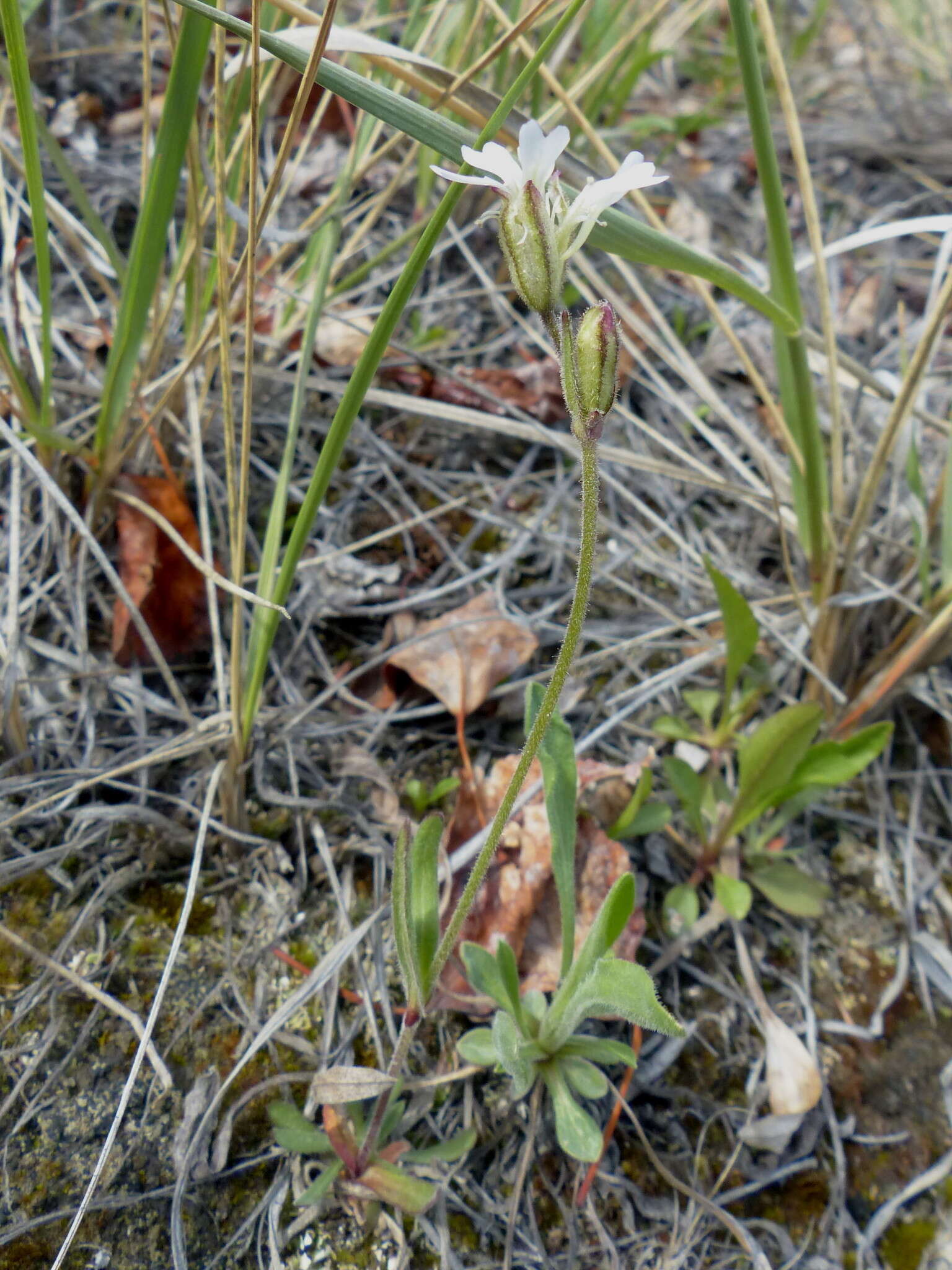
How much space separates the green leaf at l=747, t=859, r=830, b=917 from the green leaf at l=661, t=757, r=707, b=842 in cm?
11

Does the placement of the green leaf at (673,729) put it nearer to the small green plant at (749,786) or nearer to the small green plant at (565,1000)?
the small green plant at (749,786)

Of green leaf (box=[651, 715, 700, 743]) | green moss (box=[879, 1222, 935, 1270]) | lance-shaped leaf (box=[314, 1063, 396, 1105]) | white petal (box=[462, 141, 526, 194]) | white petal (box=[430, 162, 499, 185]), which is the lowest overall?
lance-shaped leaf (box=[314, 1063, 396, 1105])

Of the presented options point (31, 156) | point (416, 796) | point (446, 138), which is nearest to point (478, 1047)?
point (416, 796)

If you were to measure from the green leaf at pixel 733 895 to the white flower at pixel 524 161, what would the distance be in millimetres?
960

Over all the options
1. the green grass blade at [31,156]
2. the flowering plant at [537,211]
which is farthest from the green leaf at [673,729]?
the green grass blade at [31,156]

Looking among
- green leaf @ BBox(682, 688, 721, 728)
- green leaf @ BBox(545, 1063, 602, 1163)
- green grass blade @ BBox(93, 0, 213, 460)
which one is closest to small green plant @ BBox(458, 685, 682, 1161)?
green leaf @ BBox(545, 1063, 602, 1163)

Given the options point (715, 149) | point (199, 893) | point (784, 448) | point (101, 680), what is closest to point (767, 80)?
point (715, 149)

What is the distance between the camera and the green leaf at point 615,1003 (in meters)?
0.82

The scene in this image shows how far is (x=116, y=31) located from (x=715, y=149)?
5.70ft

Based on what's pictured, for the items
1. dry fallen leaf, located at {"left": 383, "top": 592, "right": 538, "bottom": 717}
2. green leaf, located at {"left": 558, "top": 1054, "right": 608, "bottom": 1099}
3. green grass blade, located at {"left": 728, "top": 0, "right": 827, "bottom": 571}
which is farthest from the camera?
dry fallen leaf, located at {"left": 383, "top": 592, "right": 538, "bottom": 717}

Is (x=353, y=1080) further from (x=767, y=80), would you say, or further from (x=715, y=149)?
(x=767, y=80)

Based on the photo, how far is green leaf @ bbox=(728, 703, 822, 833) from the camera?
1239 millimetres

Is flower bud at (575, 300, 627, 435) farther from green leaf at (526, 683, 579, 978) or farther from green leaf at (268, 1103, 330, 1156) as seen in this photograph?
green leaf at (268, 1103, 330, 1156)

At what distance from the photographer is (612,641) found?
1531 mm
